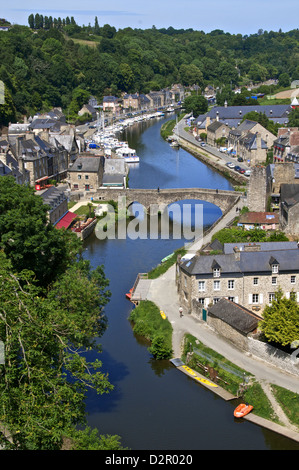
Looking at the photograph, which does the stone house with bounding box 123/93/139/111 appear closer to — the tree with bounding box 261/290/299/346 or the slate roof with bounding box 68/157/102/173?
the slate roof with bounding box 68/157/102/173

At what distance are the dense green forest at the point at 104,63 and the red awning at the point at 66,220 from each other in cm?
3356

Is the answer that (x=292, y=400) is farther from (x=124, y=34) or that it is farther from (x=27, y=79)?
(x=124, y=34)

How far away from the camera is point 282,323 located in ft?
80.0

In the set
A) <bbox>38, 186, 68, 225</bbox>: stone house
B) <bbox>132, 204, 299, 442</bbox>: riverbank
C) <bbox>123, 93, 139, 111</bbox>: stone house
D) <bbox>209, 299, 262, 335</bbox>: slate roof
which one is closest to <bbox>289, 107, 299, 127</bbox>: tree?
<bbox>38, 186, 68, 225</bbox>: stone house

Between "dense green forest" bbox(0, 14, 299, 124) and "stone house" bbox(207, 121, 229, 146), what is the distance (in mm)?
24583

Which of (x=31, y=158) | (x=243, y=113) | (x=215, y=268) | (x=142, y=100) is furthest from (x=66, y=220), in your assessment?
(x=142, y=100)

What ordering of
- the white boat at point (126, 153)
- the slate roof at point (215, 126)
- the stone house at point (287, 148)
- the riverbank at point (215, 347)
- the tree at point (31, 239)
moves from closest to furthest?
the riverbank at point (215, 347) < the tree at point (31, 239) < the stone house at point (287, 148) < the white boat at point (126, 153) < the slate roof at point (215, 126)

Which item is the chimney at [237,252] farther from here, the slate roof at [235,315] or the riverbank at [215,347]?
the riverbank at [215,347]

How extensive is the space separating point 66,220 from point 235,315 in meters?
20.3

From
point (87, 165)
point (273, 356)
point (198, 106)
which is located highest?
point (198, 106)

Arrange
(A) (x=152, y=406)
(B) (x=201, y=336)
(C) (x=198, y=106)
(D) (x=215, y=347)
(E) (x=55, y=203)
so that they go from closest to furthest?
(A) (x=152, y=406)
(D) (x=215, y=347)
(B) (x=201, y=336)
(E) (x=55, y=203)
(C) (x=198, y=106)

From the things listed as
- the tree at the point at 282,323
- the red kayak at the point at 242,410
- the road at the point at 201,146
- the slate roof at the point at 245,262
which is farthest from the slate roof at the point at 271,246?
the road at the point at 201,146

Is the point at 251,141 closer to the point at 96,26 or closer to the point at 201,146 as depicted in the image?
the point at 201,146

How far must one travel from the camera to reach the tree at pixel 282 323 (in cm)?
2412
